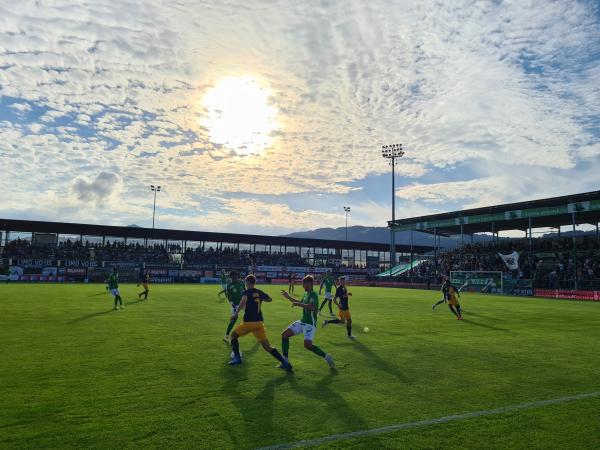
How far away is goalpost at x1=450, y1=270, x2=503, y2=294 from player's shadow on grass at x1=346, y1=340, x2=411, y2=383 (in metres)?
39.3

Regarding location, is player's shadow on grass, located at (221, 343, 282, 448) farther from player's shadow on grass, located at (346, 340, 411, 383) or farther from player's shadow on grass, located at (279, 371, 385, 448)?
player's shadow on grass, located at (346, 340, 411, 383)

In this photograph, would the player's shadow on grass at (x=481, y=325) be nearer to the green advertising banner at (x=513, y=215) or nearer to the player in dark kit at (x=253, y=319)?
the player in dark kit at (x=253, y=319)

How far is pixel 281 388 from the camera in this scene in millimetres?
8070

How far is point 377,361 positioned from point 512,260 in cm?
4418

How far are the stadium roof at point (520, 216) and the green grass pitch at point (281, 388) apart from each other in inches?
1363

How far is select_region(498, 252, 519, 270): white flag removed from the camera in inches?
Answer: 1903

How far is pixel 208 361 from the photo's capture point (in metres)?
10.3

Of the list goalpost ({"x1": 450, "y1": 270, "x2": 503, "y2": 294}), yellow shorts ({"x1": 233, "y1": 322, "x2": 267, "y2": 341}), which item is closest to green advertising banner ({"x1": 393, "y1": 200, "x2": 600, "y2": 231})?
goalpost ({"x1": 450, "y1": 270, "x2": 503, "y2": 294})

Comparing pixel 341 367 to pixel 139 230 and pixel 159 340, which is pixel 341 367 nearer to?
pixel 159 340

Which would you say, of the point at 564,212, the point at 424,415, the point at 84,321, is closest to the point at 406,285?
the point at 564,212

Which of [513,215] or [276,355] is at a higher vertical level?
[513,215]

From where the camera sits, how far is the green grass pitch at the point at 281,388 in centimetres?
580

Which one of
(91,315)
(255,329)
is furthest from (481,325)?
(91,315)

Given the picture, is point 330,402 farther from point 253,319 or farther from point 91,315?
point 91,315
